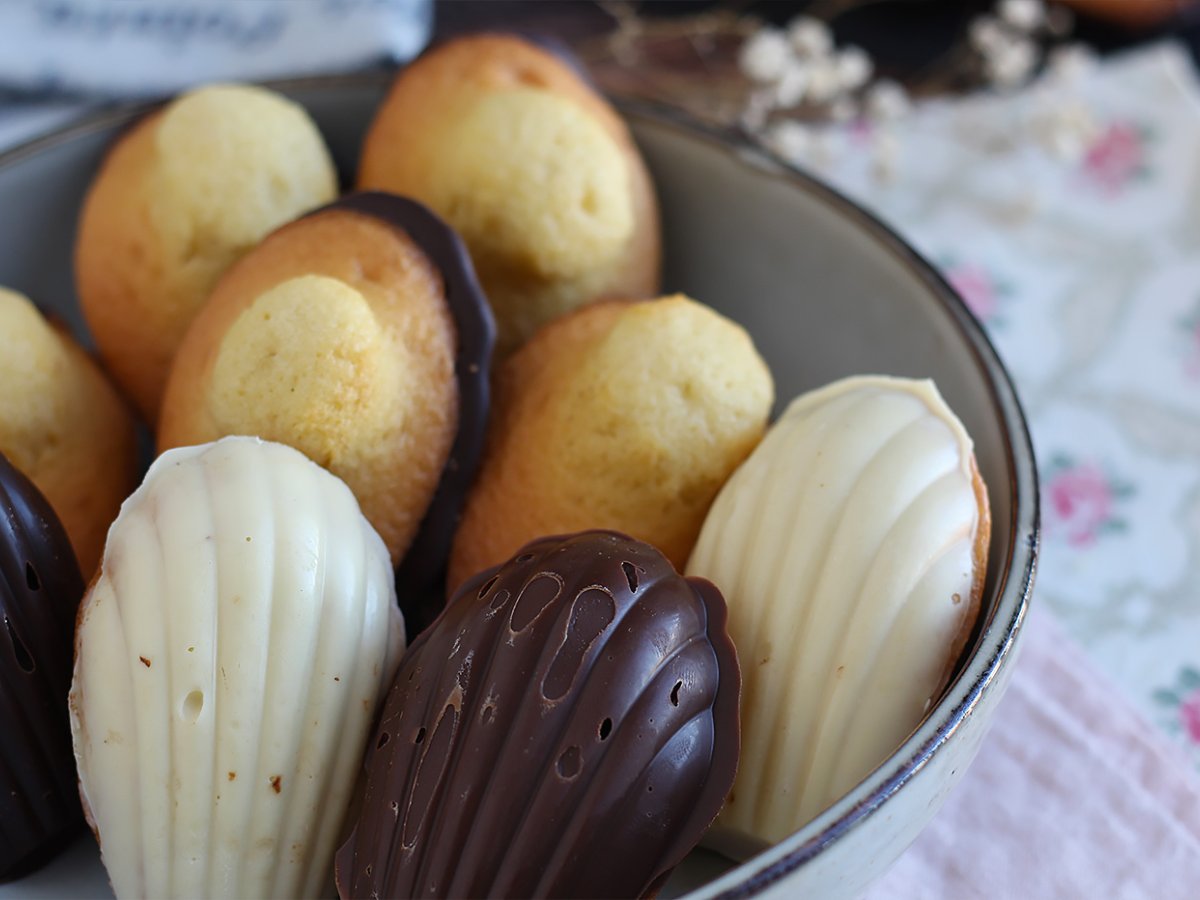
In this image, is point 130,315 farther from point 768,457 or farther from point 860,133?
point 860,133

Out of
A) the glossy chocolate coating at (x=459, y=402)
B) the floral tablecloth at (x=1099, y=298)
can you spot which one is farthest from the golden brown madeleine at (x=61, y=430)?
the floral tablecloth at (x=1099, y=298)

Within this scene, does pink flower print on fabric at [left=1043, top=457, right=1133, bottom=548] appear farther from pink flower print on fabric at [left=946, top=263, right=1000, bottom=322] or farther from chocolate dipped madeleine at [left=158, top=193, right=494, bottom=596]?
→ chocolate dipped madeleine at [left=158, top=193, right=494, bottom=596]

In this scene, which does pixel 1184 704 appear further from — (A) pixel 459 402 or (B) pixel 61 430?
(B) pixel 61 430

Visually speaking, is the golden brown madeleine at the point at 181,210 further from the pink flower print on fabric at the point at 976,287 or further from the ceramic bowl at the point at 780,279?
the pink flower print on fabric at the point at 976,287

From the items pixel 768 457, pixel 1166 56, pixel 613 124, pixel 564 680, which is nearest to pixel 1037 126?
pixel 1166 56

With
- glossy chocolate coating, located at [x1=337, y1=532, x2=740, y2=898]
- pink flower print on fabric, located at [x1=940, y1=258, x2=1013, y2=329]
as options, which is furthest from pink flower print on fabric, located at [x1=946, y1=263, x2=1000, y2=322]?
glossy chocolate coating, located at [x1=337, y1=532, x2=740, y2=898]
